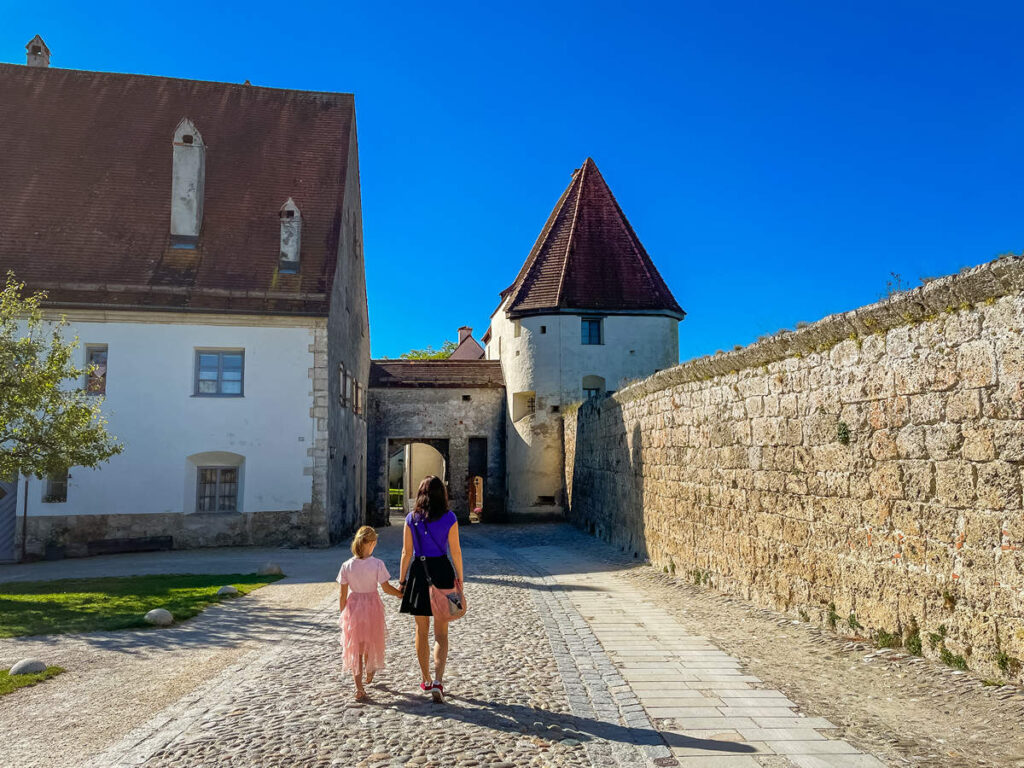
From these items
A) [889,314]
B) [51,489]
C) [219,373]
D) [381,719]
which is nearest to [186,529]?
[51,489]

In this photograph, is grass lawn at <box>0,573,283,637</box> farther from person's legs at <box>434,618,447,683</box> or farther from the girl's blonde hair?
person's legs at <box>434,618,447,683</box>

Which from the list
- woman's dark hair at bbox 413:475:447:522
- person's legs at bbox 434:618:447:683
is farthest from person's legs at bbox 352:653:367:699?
woman's dark hair at bbox 413:475:447:522

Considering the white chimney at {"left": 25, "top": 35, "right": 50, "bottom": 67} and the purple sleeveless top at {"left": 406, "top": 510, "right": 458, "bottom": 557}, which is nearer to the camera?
the purple sleeveless top at {"left": 406, "top": 510, "right": 458, "bottom": 557}

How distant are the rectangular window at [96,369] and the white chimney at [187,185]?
10.3 feet

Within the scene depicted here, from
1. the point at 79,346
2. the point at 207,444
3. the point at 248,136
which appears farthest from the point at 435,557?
the point at 248,136

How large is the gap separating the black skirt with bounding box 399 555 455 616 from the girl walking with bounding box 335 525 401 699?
0.43 feet

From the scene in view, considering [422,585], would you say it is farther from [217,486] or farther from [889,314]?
[217,486]

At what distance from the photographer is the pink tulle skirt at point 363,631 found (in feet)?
18.2

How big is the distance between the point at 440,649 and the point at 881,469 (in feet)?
12.8

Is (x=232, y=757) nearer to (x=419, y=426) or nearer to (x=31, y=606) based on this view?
(x=31, y=606)

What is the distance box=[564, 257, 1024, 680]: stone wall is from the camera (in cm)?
541

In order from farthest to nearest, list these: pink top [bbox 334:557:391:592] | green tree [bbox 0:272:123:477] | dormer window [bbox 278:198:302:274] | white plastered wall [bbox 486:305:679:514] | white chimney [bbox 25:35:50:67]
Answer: white plastered wall [bbox 486:305:679:514] → white chimney [bbox 25:35:50:67] → dormer window [bbox 278:198:302:274] → green tree [bbox 0:272:123:477] → pink top [bbox 334:557:391:592]

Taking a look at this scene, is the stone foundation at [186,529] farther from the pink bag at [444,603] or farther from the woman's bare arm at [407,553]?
the pink bag at [444,603]

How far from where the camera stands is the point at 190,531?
57.9ft
